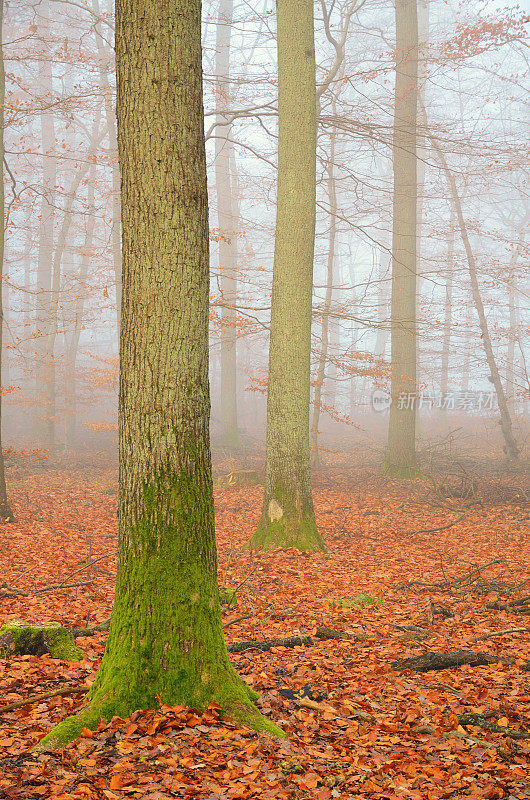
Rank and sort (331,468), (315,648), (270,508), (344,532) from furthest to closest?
(331,468)
(344,532)
(270,508)
(315,648)

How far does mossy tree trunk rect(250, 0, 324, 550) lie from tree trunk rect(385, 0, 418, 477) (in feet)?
17.9

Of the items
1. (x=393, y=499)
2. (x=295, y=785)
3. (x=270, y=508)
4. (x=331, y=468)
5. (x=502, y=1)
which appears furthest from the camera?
(x=502, y=1)

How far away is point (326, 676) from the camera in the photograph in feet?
14.1

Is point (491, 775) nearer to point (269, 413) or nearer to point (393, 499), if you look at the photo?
point (269, 413)

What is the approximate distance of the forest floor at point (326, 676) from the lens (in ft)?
9.18

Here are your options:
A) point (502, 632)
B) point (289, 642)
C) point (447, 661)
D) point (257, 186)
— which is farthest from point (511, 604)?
point (257, 186)

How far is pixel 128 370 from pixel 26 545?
566cm

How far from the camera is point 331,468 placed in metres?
15.2

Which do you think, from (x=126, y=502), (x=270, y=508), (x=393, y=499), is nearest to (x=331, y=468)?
(x=393, y=499)

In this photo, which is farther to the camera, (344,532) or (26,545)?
(344,532)

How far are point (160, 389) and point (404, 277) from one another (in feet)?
35.9

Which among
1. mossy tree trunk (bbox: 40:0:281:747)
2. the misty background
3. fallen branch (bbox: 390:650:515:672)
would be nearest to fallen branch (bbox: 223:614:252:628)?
fallen branch (bbox: 390:650:515:672)

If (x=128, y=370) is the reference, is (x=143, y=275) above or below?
above

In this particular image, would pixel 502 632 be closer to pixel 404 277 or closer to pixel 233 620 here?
pixel 233 620
